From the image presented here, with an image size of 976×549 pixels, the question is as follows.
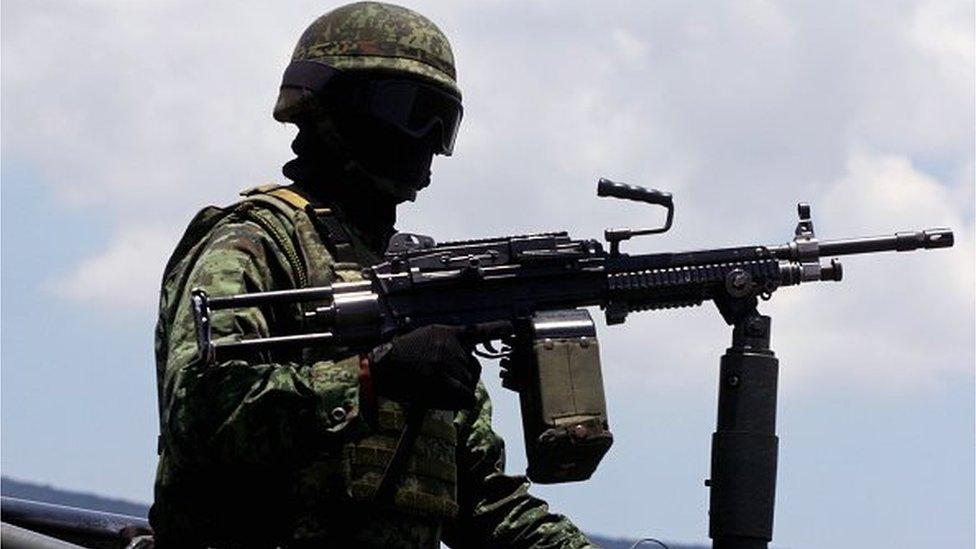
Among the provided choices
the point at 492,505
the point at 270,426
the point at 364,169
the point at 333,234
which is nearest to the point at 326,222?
the point at 333,234

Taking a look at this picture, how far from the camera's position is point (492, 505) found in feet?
31.7

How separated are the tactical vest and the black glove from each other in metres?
0.15

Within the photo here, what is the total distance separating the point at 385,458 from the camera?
28.0 ft

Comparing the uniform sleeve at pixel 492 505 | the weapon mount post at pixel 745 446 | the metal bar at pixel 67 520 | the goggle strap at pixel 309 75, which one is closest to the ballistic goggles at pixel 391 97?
the goggle strap at pixel 309 75

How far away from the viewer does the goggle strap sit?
30.1 feet

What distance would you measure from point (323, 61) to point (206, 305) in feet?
4.92

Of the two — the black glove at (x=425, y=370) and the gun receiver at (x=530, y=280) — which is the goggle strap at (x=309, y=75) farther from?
the black glove at (x=425, y=370)

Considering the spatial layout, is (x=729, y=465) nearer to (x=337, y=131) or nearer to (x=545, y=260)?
(x=545, y=260)

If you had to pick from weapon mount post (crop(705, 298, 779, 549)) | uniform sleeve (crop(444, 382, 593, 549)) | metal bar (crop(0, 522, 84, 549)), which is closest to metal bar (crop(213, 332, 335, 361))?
metal bar (crop(0, 522, 84, 549))

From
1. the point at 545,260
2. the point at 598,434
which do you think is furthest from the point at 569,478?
the point at 545,260

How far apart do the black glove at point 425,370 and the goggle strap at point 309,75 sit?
1.34 m

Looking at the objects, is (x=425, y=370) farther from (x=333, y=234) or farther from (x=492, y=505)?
(x=492, y=505)

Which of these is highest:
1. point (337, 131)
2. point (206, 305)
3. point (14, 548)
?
point (337, 131)

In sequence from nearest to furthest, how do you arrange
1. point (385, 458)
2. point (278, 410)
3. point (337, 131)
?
point (278, 410) < point (385, 458) < point (337, 131)
